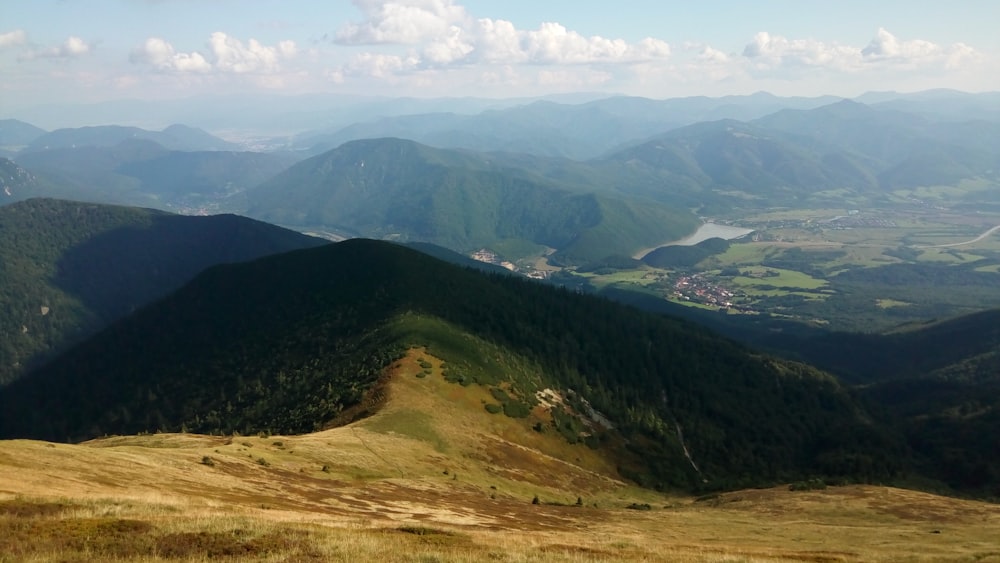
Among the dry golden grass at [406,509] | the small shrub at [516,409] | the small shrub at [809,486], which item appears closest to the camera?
the dry golden grass at [406,509]

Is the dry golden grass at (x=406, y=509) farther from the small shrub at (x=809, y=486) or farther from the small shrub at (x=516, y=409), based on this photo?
the small shrub at (x=516, y=409)

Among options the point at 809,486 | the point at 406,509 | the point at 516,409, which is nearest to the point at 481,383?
the point at 516,409

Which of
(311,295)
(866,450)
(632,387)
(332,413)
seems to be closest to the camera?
(332,413)

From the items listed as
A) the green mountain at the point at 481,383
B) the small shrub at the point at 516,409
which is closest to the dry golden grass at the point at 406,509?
the small shrub at the point at 516,409

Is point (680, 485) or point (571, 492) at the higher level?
point (571, 492)

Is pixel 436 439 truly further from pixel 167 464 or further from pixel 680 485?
pixel 680 485

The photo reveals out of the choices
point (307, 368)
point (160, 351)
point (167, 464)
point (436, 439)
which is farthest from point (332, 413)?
point (160, 351)

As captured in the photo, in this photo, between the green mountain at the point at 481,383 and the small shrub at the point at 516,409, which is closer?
the small shrub at the point at 516,409

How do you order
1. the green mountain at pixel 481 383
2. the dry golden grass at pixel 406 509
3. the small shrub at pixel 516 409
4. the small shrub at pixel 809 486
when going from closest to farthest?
the dry golden grass at pixel 406 509 → the small shrub at pixel 809 486 → the small shrub at pixel 516 409 → the green mountain at pixel 481 383
